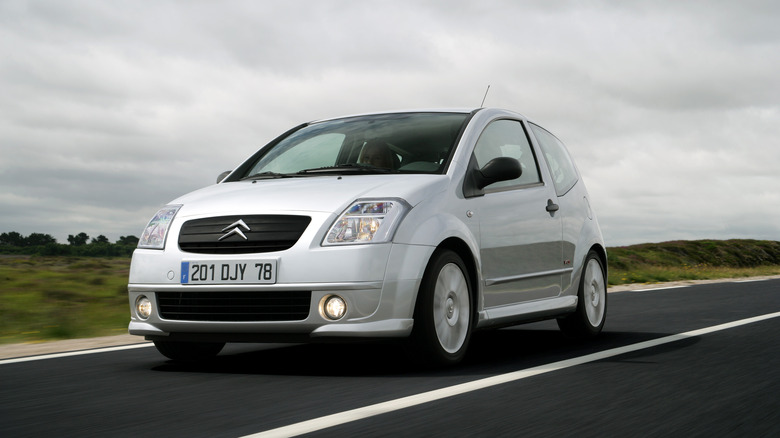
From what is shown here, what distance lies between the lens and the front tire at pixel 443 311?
5.74 m

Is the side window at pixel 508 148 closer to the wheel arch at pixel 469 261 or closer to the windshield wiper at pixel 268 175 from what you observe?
the wheel arch at pixel 469 261

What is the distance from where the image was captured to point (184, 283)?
5730 millimetres

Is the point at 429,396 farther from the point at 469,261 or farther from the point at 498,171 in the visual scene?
the point at 498,171

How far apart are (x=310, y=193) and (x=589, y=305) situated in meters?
3.29

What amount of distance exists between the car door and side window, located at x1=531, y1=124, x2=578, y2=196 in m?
0.25

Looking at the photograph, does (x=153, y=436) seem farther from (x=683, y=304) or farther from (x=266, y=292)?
(x=683, y=304)

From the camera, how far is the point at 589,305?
27.0ft

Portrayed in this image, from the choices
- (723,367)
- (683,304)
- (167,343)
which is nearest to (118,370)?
(167,343)

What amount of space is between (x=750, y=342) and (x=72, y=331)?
586 centimetres

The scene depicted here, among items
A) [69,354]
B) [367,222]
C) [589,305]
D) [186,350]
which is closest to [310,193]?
[367,222]

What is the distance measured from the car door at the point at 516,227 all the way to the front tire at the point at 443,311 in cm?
35

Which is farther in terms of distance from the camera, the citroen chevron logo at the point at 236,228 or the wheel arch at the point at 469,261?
the wheel arch at the point at 469,261

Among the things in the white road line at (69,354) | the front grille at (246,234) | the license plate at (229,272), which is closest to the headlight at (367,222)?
the front grille at (246,234)

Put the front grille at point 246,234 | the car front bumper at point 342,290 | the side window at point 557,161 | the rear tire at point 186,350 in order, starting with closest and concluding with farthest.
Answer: the car front bumper at point 342,290
the front grille at point 246,234
the rear tire at point 186,350
the side window at point 557,161
